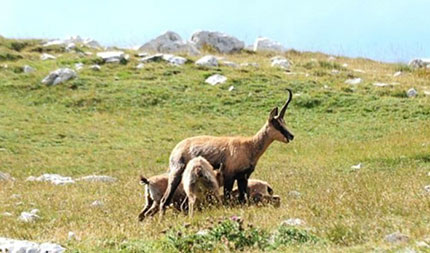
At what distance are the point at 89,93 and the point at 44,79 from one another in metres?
2.43

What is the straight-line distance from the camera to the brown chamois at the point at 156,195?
11.5 m

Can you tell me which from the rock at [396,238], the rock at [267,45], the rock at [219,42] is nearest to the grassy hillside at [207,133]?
the rock at [396,238]

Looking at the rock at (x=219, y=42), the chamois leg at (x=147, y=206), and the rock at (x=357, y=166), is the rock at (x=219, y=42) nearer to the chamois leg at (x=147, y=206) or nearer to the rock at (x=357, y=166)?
the rock at (x=357, y=166)

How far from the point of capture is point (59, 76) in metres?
29.6

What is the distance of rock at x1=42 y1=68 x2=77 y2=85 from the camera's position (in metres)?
29.2

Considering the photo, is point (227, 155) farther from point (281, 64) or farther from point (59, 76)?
point (281, 64)

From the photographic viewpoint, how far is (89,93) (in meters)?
28.2

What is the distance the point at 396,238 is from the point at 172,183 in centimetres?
506

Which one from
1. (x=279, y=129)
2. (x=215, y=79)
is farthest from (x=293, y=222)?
(x=215, y=79)

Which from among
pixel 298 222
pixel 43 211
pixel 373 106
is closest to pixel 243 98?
pixel 373 106

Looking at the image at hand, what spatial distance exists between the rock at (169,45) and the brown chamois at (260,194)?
1065 inches

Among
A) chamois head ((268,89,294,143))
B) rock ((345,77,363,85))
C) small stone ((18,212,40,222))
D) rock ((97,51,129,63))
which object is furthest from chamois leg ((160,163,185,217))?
rock ((97,51,129,63))

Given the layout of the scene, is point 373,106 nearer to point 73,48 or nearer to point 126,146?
point 126,146

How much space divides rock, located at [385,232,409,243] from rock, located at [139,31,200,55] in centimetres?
3230
